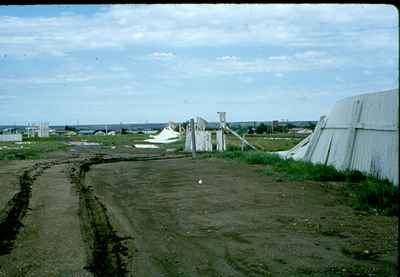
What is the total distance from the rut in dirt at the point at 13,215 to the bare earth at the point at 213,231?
0.41 ft

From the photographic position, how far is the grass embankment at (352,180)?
34.6 feet

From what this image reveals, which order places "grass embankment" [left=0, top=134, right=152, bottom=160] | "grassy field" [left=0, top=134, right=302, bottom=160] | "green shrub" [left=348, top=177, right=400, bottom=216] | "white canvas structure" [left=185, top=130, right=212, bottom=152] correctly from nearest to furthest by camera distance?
"green shrub" [left=348, top=177, right=400, bottom=216] → "grass embankment" [left=0, top=134, right=152, bottom=160] → "grassy field" [left=0, top=134, right=302, bottom=160] → "white canvas structure" [left=185, top=130, right=212, bottom=152]

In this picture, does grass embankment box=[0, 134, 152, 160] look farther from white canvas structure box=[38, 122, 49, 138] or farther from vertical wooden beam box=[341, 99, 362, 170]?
vertical wooden beam box=[341, 99, 362, 170]

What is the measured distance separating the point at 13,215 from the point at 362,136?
30.7ft

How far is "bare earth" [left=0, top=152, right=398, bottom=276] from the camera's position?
21.5ft

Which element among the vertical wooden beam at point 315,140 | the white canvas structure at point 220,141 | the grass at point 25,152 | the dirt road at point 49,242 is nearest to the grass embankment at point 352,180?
the vertical wooden beam at point 315,140

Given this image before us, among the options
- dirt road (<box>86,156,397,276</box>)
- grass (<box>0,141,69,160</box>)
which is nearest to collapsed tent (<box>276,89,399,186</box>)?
dirt road (<box>86,156,397,276</box>)

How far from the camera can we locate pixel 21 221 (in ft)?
31.2

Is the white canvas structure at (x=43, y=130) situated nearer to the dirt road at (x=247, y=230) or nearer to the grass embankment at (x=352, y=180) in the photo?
the grass embankment at (x=352, y=180)

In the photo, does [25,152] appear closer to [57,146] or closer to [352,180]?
[57,146]

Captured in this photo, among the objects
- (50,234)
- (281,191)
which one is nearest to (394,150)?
(281,191)

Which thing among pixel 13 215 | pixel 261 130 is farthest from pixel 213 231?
pixel 261 130

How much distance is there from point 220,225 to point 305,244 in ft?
6.17

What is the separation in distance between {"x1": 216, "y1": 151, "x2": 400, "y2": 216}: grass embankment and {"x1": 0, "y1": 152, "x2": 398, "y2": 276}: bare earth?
1.43 ft
